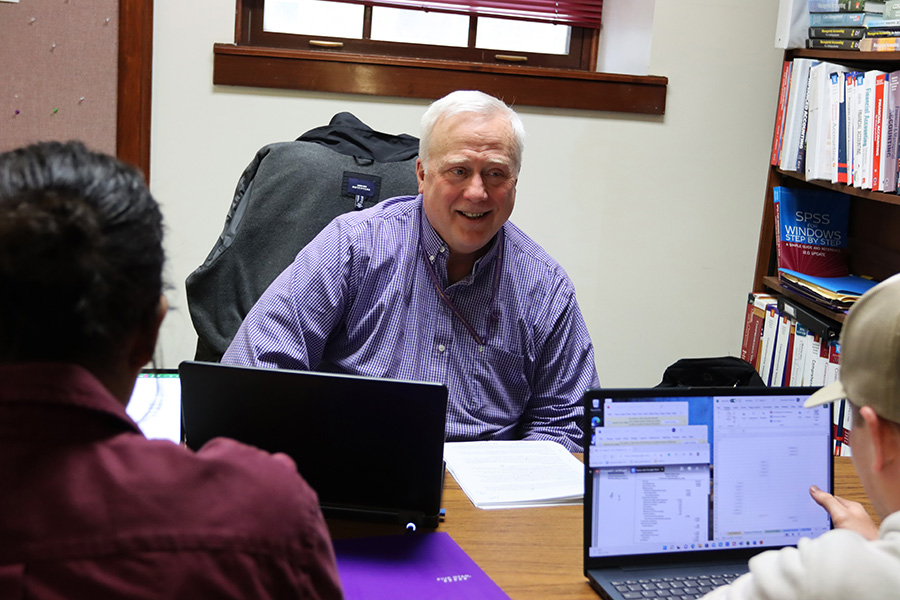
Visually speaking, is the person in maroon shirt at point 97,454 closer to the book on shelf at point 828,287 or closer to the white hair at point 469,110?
the white hair at point 469,110

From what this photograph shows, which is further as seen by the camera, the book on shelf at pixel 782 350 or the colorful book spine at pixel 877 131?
the book on shelf at pixel 782 350

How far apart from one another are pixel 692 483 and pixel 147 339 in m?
0.80

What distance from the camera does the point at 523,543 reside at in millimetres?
1299

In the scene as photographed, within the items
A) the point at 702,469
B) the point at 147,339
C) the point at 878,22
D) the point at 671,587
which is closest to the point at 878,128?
the point at 878,22

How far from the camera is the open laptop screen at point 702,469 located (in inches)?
47.4

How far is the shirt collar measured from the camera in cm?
65

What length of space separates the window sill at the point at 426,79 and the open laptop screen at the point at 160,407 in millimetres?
1526

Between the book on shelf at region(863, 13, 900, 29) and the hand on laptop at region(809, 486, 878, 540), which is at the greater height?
the book on shelf at region(863, 13, 900, 29)

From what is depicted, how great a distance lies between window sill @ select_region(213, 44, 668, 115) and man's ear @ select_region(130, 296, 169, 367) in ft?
7.08

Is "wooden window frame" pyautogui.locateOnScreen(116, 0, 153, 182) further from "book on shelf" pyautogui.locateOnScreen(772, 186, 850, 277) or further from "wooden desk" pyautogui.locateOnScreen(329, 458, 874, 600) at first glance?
"book on shelf" pyautogui.locateOnScreen(772, 186, 850, 277)

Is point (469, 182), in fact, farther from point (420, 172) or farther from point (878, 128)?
point (878, 128)

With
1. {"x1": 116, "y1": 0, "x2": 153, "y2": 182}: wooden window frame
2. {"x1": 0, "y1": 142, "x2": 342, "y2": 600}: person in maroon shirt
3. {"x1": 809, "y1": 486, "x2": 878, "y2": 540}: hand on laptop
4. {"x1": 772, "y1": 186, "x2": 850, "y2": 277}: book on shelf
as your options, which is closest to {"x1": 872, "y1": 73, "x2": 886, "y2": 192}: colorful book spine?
{"x1": 772, "y1": 186, "x2": 850, "y2": 277}: book on shelf

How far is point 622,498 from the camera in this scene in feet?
3.96

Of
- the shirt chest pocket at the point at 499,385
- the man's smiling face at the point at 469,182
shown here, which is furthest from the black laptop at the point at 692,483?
the man's smiling face at the point at 469,182
